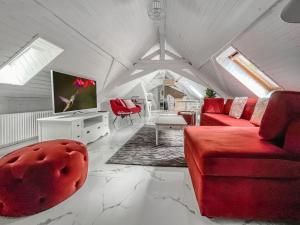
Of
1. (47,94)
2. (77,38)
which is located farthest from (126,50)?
(47,94)

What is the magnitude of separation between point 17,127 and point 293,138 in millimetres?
3545

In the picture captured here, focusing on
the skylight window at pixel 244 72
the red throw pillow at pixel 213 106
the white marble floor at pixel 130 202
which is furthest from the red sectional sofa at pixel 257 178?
the skylight window at pixel 244 72

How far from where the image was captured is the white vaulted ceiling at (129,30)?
84.3 inches

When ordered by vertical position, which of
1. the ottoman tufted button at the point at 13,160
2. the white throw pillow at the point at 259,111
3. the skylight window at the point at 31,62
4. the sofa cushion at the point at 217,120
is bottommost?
the ottoman tufted button at the point at 13,160

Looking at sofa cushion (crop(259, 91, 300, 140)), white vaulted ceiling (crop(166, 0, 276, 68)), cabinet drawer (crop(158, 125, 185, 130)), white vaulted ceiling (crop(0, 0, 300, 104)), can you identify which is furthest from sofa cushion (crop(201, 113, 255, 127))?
sofa cushion (crop(259, 91, 300, 140))

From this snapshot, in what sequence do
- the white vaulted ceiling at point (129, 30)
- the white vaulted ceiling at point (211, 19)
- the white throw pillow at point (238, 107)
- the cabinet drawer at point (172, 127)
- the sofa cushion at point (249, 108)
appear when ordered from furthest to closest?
1. the white throw pillow at point (238, 107)
2. the sofa cushion at point (249, 108)
3. the cabinet drawer at point (172, 127)
4. the white vaulted ceiling at point (211, 19)
5. the white vaulted ceiling at point (129, 30)

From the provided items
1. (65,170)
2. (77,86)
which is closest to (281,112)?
(65,170)

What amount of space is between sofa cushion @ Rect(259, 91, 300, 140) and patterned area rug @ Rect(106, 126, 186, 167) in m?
1.21

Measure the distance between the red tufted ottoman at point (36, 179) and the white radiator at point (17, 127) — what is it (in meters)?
1.66

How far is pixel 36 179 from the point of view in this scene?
129 cm

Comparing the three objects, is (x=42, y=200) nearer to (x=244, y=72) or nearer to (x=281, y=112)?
(x=281, y=112)

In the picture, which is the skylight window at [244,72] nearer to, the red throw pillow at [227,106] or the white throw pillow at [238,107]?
the red throw pillow at [227,106]

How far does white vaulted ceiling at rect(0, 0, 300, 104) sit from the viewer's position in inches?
84.3

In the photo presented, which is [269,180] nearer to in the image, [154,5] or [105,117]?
[154,5]
